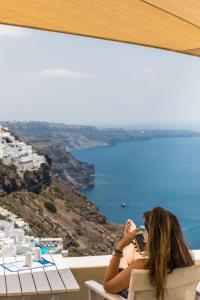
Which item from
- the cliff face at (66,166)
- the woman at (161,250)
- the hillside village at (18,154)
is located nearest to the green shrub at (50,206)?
the cliff face at (66,166)

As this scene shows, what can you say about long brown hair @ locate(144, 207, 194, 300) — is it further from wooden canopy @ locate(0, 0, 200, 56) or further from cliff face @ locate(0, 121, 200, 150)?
cliff face @ locate(0, 121, 200, 150)

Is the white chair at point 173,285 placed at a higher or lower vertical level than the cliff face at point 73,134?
lower

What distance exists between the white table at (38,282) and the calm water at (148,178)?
1388cm

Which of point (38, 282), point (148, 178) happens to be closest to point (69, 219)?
point (148, 178)

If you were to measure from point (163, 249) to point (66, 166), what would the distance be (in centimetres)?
1586

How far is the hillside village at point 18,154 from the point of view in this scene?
53.3ft

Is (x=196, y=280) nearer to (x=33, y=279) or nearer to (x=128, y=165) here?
(x=33, y=279)

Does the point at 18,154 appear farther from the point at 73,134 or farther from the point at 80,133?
the point at 80,133

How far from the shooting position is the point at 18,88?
20234 mm

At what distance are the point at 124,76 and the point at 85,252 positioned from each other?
6.91 m

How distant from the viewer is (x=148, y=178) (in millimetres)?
21172

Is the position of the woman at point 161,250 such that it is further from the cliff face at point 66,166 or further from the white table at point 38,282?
the cliff face at point 66,166

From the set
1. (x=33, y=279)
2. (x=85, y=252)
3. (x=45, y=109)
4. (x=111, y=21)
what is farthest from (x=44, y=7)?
(x=85, y=252)

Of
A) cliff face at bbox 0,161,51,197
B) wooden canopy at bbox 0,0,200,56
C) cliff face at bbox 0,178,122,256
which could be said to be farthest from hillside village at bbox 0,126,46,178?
wooden canopy at bbox 0,0,200,56
